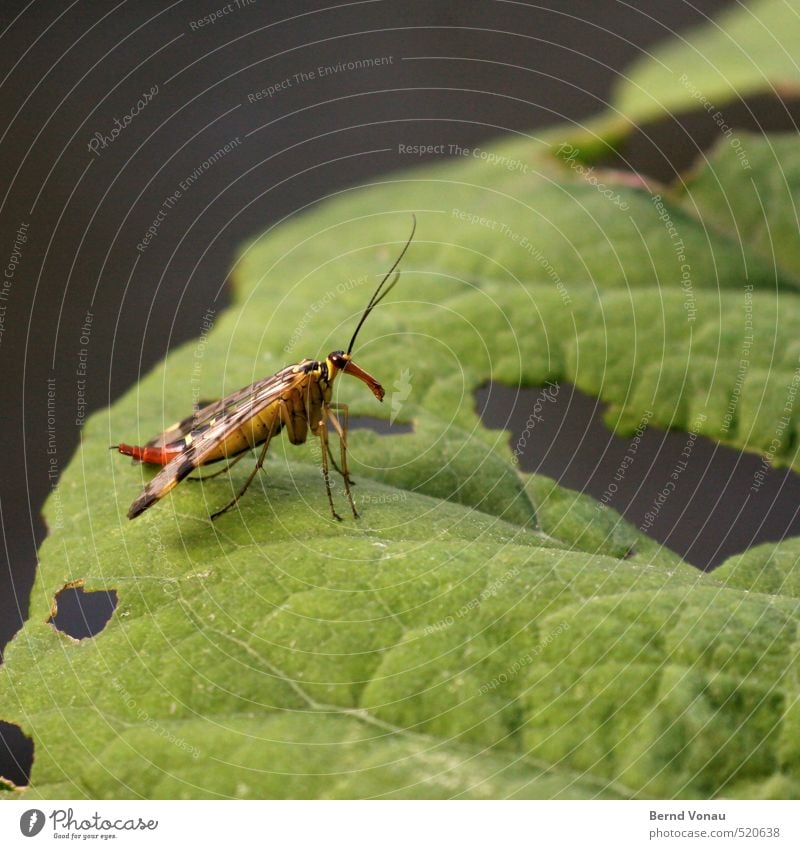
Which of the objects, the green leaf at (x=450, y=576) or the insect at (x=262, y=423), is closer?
the green leaf at (x=450, y=576)

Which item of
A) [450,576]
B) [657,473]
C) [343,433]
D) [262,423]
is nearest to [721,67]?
[657,473]

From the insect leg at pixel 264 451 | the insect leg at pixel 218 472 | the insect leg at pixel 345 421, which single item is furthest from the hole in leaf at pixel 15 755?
the insect leg at pixel 345 421

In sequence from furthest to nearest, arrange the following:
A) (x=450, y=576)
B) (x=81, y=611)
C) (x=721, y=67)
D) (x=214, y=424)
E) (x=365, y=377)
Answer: (x=721, y=67) < (x=365, y=377) < (x=214, y=424) < (x=81, y=611) < (x=450, y=576)

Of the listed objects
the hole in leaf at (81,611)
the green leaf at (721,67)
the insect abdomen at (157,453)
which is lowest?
the hole in leaf at (81,611)

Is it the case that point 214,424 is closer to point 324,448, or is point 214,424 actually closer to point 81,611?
point 324,448

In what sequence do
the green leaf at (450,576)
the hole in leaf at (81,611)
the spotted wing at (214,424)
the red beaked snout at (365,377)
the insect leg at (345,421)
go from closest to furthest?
1. the green leaf at (450,576)
2. the hole in leaf at (81,611)
3. the spotted wing at (214,424)
4. the insect leg at (345,421)
5. the red beaked snout at (365,377)

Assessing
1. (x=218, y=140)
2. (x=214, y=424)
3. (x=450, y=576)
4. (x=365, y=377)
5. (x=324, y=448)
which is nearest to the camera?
(x=450, y=576)

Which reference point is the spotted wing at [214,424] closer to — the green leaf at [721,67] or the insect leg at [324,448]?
the insect leg at [324,448]

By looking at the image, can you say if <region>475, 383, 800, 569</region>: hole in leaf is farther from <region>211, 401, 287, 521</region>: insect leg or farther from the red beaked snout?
<region>211, 401, 287, 521</region>: insect leg
